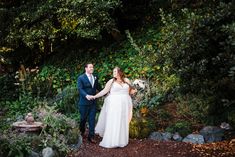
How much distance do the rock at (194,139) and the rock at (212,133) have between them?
17 cm

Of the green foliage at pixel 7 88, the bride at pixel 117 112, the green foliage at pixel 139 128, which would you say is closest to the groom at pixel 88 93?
the bride at pixel 117 112

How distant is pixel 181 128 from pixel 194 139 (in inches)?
21.3

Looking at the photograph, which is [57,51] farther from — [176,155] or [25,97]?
[176,155]

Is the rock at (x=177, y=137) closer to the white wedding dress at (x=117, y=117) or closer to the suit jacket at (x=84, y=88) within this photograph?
the white wedding dress at (x=117, y=117)

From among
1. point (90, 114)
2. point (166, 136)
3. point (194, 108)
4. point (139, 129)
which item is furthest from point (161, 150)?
point (194, 108)

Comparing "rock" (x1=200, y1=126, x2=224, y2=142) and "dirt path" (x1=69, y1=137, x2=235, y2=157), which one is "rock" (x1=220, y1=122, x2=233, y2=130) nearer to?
"rock" (x1=200, y1=126, x2=224, y2=142)

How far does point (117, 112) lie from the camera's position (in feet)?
30.9

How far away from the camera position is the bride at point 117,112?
9266 millimetres

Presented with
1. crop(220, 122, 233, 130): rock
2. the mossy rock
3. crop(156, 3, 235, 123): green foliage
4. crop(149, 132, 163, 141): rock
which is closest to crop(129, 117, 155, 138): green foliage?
the mossy rock

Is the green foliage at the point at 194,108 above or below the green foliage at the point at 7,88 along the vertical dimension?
below

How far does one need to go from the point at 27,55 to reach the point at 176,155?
9.85 m

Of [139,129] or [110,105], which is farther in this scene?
[139,129]

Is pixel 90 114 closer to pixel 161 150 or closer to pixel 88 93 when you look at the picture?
pixel 88 93

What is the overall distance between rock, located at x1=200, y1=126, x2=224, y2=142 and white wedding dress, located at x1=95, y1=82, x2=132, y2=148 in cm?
184
